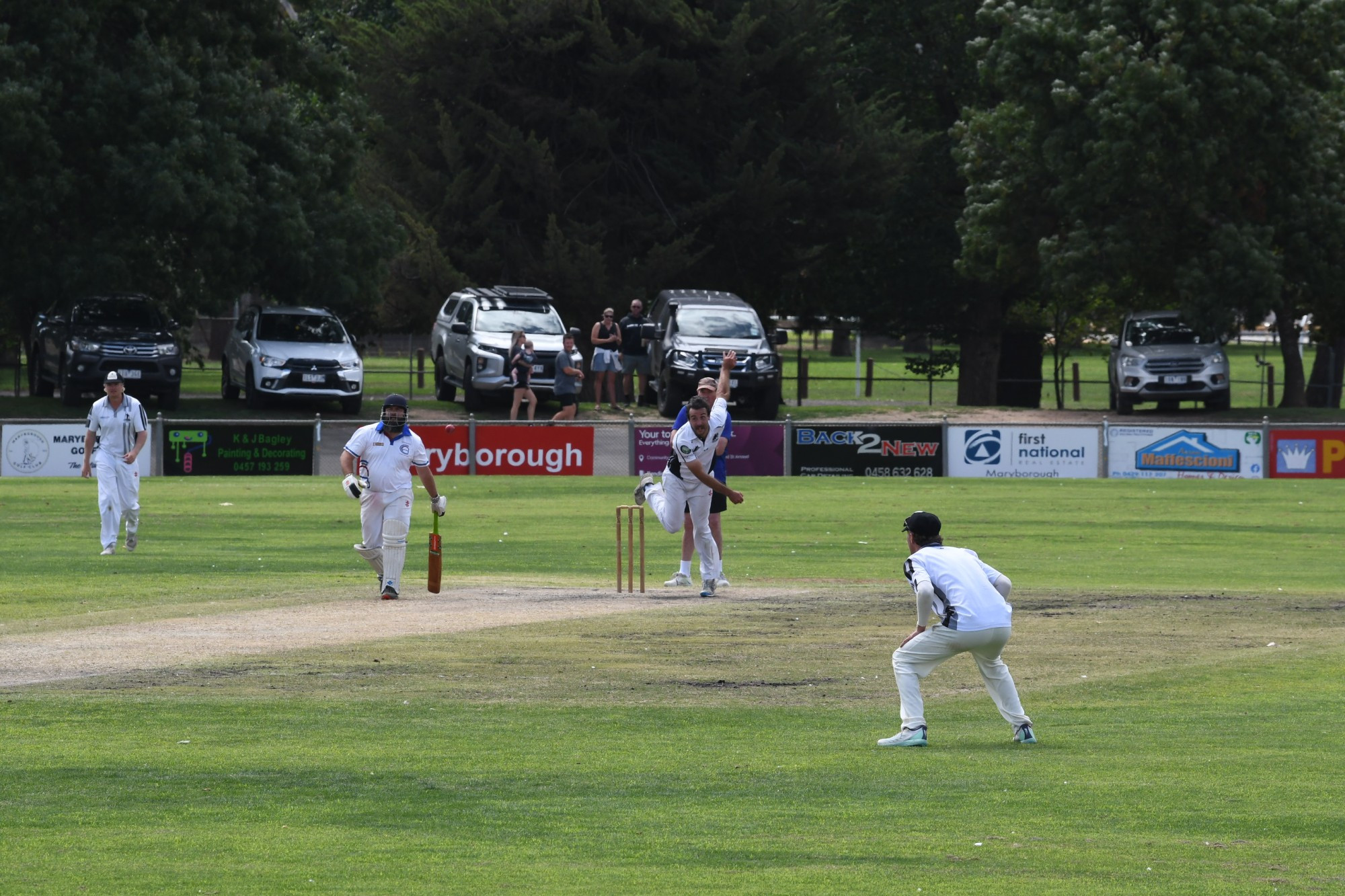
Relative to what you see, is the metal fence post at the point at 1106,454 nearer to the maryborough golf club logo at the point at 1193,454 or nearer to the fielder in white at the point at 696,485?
the maryborough golf club logo at the point at 1193,454

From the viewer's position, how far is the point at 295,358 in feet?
130

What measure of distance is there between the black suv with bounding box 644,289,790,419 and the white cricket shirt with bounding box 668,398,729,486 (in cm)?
1965

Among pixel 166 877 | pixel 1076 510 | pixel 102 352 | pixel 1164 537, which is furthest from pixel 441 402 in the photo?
pixel 166 877

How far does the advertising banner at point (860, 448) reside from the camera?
34906 mm

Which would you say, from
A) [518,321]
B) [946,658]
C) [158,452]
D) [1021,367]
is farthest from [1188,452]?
[946,658]

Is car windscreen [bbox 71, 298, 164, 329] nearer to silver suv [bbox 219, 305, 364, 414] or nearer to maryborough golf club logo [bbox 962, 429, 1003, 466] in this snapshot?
silver suv [bbox 219, 305, 364, 414]

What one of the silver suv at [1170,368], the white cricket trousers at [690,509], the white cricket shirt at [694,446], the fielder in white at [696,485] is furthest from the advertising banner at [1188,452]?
the white cricket shirt at [694,446]

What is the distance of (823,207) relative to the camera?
48.6 metres

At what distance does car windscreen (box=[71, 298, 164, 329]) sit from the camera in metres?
40.0

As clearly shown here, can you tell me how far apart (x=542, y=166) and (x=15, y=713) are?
35473 mm

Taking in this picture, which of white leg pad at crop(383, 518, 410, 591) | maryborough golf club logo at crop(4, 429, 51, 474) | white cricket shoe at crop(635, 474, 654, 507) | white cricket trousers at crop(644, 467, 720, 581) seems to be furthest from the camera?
maryborough golf club logo at crop(4, 429, 51, 474)

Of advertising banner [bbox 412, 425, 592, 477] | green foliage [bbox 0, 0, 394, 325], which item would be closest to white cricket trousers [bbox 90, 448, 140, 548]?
advertising banner [bbox 412, 425, 592, 477]

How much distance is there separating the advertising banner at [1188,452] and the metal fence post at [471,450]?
1165 centimetres

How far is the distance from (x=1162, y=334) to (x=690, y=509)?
89.0 ft
